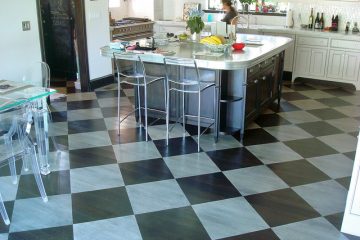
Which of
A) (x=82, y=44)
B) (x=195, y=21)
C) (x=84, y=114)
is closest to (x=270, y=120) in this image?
(x=195, y=21)

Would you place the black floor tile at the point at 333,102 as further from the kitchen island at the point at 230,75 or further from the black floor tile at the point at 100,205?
the black floor tile at the point at 100,205

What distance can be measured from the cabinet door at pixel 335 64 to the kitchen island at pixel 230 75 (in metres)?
1.67

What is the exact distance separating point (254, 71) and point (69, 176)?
2.19m

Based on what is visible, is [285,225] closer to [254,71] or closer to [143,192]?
[143,192]

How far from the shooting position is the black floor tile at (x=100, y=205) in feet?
9.24

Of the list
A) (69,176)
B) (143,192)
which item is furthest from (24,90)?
(143,192)

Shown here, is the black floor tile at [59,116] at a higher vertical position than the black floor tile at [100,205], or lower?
higher

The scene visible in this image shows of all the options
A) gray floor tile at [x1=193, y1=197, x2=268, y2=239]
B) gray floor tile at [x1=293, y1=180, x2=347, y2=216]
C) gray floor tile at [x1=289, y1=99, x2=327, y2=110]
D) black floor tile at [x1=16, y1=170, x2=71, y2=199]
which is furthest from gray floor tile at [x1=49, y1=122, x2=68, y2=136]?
gray floor tile at [x1=289, y1=99, x2=327, y2=110]

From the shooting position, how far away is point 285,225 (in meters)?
2.73

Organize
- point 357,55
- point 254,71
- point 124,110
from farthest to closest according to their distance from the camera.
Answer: point 357,55, point 124,110, point 254,71

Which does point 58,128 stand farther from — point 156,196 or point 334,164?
point 334,164

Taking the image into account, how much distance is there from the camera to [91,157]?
372 cm

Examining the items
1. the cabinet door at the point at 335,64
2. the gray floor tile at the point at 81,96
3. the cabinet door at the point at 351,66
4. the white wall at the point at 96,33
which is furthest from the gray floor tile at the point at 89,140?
the cabinet door at the point at 351,66

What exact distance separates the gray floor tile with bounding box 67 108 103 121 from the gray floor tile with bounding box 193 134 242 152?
138 cm
